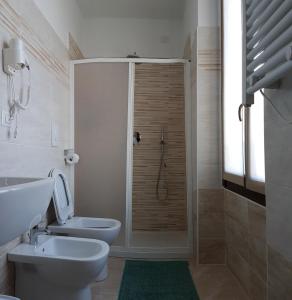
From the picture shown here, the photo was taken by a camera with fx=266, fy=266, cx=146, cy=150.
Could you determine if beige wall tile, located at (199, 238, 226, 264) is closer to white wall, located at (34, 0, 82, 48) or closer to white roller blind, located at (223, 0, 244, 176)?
white roller blind, located at (223, 0, 244, 176)

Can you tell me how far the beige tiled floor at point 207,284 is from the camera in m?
1.91

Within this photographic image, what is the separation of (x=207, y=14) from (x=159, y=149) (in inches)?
54.6

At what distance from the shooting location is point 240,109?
1885mm

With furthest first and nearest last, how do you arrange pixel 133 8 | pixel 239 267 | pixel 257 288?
pixel 133 8
pixel 239 267
pixel 257 288

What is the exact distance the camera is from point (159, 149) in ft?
9.58

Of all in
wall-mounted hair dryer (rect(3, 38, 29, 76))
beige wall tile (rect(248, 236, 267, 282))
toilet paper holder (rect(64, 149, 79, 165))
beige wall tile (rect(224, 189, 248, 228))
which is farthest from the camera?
toilet paper holder (rect(64, 149, 79, 165))

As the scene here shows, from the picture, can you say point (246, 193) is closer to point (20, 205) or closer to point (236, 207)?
point (236, 207)

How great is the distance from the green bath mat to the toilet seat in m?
0.37

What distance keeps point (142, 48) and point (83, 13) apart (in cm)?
84

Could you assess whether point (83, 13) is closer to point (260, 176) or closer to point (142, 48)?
point (142, 48)

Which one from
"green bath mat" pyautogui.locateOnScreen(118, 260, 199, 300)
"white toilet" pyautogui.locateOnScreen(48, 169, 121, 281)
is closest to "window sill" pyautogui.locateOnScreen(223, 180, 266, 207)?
"green bath mat" pyautogui.locateOnScreen(118, 260, 199, 300)

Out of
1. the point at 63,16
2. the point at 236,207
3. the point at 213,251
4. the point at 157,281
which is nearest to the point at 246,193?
the point at 236,207

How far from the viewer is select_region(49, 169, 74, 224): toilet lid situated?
2072mm

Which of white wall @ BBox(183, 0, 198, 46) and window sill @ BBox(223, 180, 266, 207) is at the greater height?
white wall @ BBox(183, 0, 198, 46)
